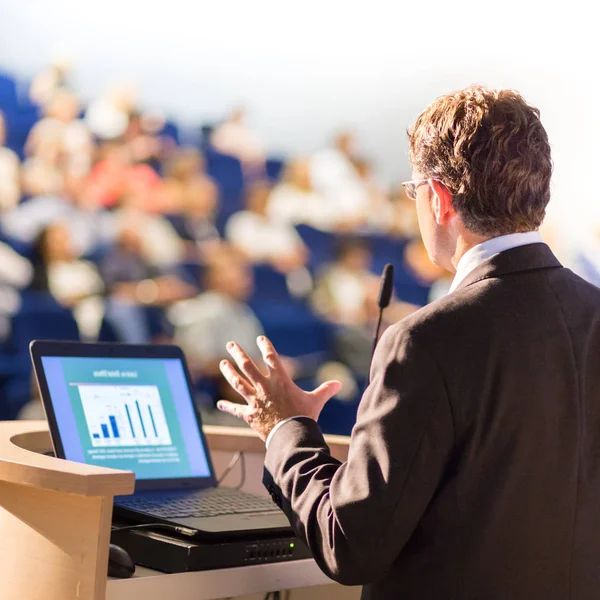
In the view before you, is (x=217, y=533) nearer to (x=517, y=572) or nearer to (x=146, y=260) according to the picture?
(x=517, y=572)

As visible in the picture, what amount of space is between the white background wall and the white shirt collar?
3.38 meters

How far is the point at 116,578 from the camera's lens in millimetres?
1146

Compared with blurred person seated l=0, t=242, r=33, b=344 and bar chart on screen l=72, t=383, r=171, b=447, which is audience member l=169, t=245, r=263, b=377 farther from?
bar chart on screen l=72, t=383, r=171, b=447

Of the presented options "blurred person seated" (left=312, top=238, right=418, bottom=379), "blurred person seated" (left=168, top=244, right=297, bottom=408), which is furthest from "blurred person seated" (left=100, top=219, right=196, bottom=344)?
"blurred person seated" (left=312, top=238, right=418, bottom=379)

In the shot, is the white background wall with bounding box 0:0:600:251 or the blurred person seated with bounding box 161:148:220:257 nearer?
the blurred person seated with bounding box 161:148:220:257

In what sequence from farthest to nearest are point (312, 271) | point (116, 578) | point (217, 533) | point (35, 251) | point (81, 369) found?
→ 1. point (312, 271)
2. point (35, 251)
3. point (81, 369)
4. point (217, 533)
5. point (116, 578)

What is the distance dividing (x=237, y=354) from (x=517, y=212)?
39cm

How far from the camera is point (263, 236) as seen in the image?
438 cm

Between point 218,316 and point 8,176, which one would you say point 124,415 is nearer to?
point 8,176

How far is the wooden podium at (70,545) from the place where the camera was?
106 cm

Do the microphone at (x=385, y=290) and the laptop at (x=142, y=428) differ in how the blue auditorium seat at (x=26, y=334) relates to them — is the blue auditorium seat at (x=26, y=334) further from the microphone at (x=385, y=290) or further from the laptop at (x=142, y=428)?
the microphone at (x=385, y=290)

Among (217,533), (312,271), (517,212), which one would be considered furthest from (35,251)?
(517,212)

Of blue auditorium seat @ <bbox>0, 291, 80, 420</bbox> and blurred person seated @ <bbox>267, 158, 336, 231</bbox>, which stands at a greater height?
blurred person seated @ <bbox>267, 158, 336, 231</bbox>

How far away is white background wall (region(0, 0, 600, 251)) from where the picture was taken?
4398mm
